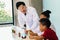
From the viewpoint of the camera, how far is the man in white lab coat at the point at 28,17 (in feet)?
7.51

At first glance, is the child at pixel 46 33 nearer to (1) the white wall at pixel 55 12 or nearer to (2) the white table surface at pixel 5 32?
(1) the white wall at pixel 55 12

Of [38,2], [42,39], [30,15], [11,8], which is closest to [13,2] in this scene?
[11,8]

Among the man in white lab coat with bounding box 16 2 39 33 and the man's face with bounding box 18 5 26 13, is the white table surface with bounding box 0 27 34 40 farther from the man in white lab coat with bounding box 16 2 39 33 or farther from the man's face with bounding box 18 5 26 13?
the man's face with bounding box 18 5 26 13

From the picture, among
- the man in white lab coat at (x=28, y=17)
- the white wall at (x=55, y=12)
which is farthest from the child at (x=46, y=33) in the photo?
the white wall at (x=55, y=12)

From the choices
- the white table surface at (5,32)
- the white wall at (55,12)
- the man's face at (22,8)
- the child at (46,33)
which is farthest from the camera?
→ the white table surface at (5,32)

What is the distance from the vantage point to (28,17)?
7.73 feet

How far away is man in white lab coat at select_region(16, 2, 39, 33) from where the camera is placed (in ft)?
7.51

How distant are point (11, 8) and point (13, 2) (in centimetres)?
12

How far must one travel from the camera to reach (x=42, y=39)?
163 cm

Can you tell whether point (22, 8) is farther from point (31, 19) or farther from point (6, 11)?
point (6, 11)

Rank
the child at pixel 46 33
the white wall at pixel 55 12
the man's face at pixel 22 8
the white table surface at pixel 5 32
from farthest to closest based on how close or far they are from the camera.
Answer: the white table surface at pixel 5 32 < the white wall at pixel 55 12 < the man's face at pixel 22 8 < the child at pixel 46 33

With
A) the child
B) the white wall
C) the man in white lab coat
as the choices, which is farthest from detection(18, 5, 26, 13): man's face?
the child

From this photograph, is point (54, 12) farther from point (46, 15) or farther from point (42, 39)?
point (42, 39)

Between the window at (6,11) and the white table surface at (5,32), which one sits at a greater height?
the window at (6,11)
